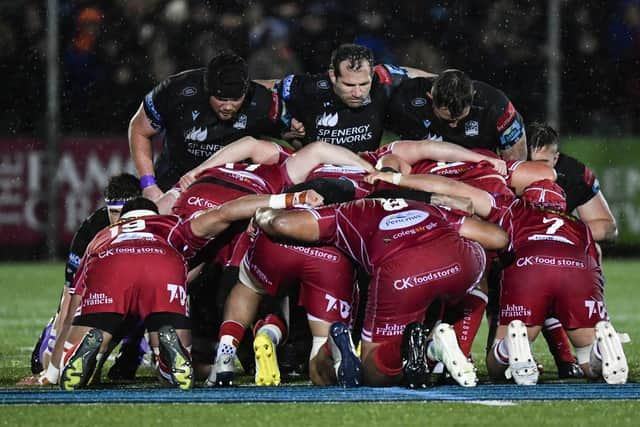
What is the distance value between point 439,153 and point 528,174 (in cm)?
51

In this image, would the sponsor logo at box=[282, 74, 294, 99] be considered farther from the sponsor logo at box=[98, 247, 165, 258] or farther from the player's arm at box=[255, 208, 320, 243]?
the sponsor logo at box=[98, 247, 165, 258]

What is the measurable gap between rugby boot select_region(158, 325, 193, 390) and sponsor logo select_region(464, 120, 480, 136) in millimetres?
2513

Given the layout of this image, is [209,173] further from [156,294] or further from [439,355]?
[439,355]

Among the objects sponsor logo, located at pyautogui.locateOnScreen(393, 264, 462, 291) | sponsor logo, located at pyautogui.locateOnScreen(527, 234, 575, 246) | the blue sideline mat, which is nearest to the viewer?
the blue sideline mat

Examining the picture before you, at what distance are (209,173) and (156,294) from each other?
3.96 ft

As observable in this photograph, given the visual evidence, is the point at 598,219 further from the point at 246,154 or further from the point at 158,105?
Answer: the point at 158,105

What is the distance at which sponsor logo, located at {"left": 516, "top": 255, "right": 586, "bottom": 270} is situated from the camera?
7254 mm

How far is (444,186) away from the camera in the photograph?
752cm

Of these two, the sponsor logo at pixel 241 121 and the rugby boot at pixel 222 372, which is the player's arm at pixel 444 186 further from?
the sponsor logo at pixel 241 121

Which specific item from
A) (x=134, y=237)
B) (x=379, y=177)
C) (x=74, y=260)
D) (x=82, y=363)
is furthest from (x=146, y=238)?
(x=379, y=177)

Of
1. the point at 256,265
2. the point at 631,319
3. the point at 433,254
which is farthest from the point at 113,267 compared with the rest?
the point at 631,319

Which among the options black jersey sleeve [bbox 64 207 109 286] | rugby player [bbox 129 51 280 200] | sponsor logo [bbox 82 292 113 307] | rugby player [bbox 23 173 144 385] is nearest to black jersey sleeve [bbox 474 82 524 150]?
rugby player [bbox 129 51 280 200]

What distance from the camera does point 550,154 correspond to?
8.39 metres

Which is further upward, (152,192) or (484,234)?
(152,192)
